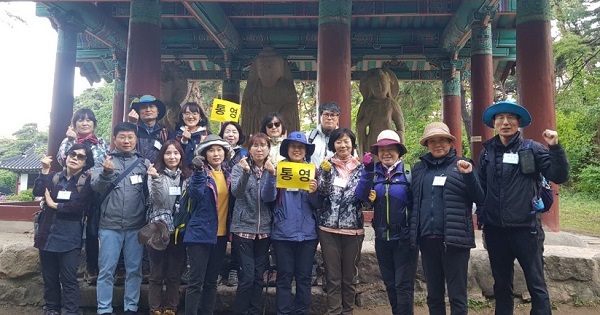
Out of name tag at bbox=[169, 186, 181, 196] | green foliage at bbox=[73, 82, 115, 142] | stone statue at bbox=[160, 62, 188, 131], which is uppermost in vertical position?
green foliage at bbox=[73, 82, 115, 142]

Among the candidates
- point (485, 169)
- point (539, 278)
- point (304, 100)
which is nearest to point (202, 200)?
point (485, 169)

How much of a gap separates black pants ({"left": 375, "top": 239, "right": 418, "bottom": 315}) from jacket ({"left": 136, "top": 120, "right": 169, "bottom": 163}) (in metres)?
2.38

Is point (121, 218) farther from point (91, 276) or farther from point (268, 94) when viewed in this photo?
point (268, 94)

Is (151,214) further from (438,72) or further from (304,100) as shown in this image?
(304,100)

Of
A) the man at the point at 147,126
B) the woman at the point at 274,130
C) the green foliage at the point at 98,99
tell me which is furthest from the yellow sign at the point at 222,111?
the green foliage at the point at 98,99

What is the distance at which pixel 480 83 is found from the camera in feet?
30.3

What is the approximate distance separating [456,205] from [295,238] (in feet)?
4.02

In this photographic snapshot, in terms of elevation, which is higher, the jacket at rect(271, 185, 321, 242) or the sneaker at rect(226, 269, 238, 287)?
the jacket at rect(271, 185, 321, 242)

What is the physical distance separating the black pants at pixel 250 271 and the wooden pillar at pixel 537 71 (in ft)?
12.2

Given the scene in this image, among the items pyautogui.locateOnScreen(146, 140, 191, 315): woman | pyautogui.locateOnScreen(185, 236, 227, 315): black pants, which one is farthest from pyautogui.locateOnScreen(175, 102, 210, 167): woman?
pyautogui.locateOnScreen(185, 236, 227, 315): black pants

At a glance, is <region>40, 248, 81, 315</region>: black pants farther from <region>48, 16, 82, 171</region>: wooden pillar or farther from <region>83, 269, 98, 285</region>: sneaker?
<region>48, 16, 82, 171</region>: wooden pillar

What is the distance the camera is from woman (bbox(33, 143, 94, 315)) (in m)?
3.69

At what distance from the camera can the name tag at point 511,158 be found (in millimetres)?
3193

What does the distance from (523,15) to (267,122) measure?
371 cm
